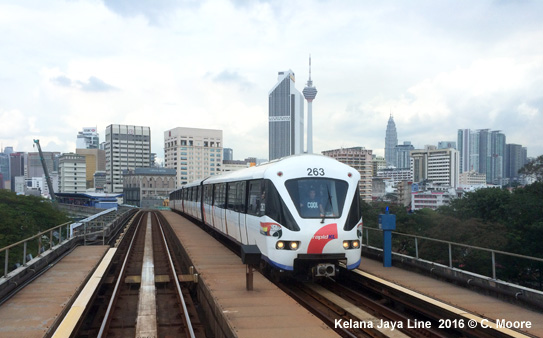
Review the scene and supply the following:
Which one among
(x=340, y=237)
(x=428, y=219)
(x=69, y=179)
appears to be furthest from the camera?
(x=69, y=179)

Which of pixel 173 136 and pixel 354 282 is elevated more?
pixel 173 136

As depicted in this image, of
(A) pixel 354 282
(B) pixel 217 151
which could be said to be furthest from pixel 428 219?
(B) pixel 217 151

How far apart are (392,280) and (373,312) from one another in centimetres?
162

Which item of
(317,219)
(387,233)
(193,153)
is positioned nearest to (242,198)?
(317,219)

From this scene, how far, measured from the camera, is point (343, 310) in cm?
884

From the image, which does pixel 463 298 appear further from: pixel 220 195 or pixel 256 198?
pixel 220 195

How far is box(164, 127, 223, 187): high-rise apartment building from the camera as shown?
600 ft

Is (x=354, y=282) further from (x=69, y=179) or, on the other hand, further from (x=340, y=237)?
(x=69, y=179)

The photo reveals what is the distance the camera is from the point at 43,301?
28.7 ft

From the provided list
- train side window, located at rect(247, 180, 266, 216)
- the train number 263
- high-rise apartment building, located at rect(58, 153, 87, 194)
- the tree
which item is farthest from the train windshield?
high-rise apartment building, located at rect(58, 153, 87, 194)

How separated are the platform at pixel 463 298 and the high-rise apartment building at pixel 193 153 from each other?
17052 cm

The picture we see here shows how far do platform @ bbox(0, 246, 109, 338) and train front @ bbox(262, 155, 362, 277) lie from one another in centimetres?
435

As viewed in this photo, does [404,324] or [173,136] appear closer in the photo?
[404,324]

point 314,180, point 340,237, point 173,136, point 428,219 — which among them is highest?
point 173,136
